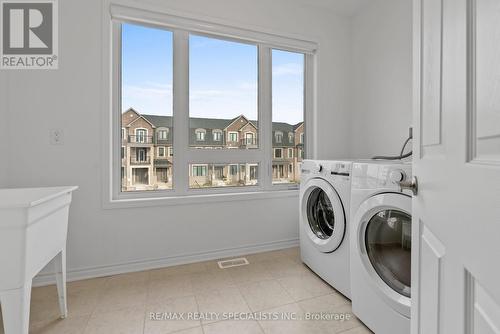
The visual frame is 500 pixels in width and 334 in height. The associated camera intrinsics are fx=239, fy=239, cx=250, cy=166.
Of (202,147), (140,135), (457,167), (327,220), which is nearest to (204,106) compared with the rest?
(202,147)

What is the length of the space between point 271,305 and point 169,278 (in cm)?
85

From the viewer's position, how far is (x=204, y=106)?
7.56ft

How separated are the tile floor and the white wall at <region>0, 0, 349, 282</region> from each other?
22 cm

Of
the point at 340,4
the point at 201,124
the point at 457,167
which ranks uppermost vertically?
the point at 340,4

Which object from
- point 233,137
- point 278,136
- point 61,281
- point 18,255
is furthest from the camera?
point 278,136

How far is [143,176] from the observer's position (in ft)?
7.04

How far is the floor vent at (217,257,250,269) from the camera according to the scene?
2.11 metres

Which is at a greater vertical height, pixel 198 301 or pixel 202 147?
pixel 202 147

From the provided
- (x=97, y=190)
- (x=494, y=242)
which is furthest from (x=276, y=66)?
(x=494, y=242)

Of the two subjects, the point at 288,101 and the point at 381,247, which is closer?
the point at 381,247

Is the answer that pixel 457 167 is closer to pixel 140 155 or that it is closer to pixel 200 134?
pixel 200 134

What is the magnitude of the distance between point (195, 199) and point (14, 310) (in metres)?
1.30

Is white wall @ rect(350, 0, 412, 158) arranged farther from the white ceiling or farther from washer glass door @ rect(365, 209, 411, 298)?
washer glass door @ rect(365, 209, 411, 298)

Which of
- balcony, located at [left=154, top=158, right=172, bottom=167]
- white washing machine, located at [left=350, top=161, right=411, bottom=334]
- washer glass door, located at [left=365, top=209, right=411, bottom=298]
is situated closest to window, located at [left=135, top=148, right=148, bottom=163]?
balcony, located at [left=154, top=158, right=172, bottom=167]
